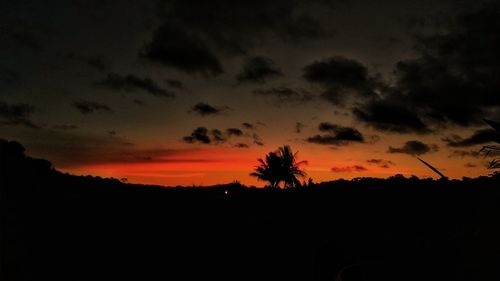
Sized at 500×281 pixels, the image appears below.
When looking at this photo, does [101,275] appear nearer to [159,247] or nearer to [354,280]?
[159,247]

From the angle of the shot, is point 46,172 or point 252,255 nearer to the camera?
point 252,255

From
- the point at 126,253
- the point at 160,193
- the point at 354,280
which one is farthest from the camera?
the point at 160,193

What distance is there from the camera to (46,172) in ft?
56.7

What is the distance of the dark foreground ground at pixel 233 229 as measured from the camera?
12.6 meters

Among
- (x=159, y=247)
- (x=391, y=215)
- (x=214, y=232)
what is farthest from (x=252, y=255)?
(x=391, y=215)

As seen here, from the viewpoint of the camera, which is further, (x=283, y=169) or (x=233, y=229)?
(x=283, y=169)

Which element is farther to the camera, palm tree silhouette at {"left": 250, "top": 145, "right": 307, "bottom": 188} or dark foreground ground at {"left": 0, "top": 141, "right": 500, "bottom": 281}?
palm tree silhouette at {"left": 250, "top": 145, "right": 307, "bottom": 188}

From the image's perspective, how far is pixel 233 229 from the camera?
16531 mm

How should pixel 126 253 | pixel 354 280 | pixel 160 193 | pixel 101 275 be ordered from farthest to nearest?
pixel 160 193 → pixel 126 253 → pixel 101 275 → pixel 354 280

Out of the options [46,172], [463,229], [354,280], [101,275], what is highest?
[46,172]

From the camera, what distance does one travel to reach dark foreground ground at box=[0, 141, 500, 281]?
1256cm

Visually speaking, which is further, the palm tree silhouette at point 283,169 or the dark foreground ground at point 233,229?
the palm tree silhouette at point 283,169

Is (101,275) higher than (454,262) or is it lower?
lower

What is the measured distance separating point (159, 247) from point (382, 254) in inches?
274
